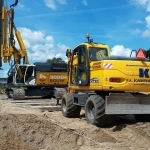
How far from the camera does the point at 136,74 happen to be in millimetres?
8117

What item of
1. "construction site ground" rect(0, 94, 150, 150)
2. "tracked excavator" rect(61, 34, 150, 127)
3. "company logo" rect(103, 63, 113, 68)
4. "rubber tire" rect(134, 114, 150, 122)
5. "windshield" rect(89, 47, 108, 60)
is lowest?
"construction site ground" rect(0, 94, 150, 150)

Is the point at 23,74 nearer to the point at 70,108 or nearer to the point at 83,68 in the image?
the point at 70,108

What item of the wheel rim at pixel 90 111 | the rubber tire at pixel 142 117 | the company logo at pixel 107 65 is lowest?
the rubber tire at pixel 142 117

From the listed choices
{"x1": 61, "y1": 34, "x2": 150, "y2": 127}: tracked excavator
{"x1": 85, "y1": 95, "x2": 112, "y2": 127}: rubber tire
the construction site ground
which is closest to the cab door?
{"x1": 61, "y1": 34, "x2": 150, "y2": 127}: tracked excavator

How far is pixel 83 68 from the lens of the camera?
9281mm

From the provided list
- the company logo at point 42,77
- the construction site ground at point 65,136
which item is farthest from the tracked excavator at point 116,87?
the company logo at point 42,77

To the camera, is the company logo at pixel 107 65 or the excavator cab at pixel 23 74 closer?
the company logo at pixel 107 65

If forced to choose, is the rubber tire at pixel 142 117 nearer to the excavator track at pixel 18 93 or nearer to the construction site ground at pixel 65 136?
→ the construction site ground at pixel 65 136

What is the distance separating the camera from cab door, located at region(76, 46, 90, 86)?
9016 mm

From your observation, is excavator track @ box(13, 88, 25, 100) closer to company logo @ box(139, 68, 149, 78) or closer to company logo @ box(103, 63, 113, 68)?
company logo @ box(103, 63, 113, 68)

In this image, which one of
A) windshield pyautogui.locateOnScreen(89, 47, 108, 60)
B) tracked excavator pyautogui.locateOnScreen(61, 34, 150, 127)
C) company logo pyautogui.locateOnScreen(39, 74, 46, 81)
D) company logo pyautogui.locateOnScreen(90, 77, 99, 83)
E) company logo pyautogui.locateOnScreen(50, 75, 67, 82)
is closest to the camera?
tracked excavator pyautogui.locateOnScreen(61, 34, 150, 127)

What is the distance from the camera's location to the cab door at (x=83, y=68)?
29.6 feet

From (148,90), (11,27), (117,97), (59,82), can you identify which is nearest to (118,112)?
(117,97)

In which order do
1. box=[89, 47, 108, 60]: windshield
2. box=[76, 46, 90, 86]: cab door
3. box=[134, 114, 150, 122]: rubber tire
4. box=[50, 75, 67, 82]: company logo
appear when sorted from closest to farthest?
box=[134, 114, 150, 122]: rubber tire
box=[76, 46, 90, 86]: cab door
box=[89, 47, 108, 60]: windshield
box=[50, 75, 67, 82]: company logo
